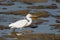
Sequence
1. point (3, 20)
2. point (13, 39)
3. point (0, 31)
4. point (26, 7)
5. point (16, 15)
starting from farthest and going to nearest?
point (26, 7) → point (16, 15) → point (3, 20) → point (0, 31) → point (13, 39)

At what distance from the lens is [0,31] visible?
8.13m

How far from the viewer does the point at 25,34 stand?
7758mm

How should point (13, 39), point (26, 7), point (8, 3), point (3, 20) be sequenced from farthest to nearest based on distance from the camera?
point (8, 3)
point (26, 7)
point (3, 20)
point (13, 39)

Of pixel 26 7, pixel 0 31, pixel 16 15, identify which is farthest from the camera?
pixel 26 7

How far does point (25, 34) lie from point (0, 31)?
84 centimetres

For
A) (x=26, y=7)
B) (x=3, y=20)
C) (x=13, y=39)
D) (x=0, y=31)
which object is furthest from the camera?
(x=26, y=7)

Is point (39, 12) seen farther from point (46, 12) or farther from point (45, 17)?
point (45, 17)

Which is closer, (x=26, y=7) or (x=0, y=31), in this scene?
(x=0, y=31)

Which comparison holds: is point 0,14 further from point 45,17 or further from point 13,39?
point 13,39

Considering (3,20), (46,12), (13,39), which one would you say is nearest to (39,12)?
(46,12)

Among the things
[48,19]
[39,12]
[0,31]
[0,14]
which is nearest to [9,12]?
[0,14]

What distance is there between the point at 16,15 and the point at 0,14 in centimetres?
66

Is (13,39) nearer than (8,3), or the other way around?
(13,39)

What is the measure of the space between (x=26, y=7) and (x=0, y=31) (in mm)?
4511
